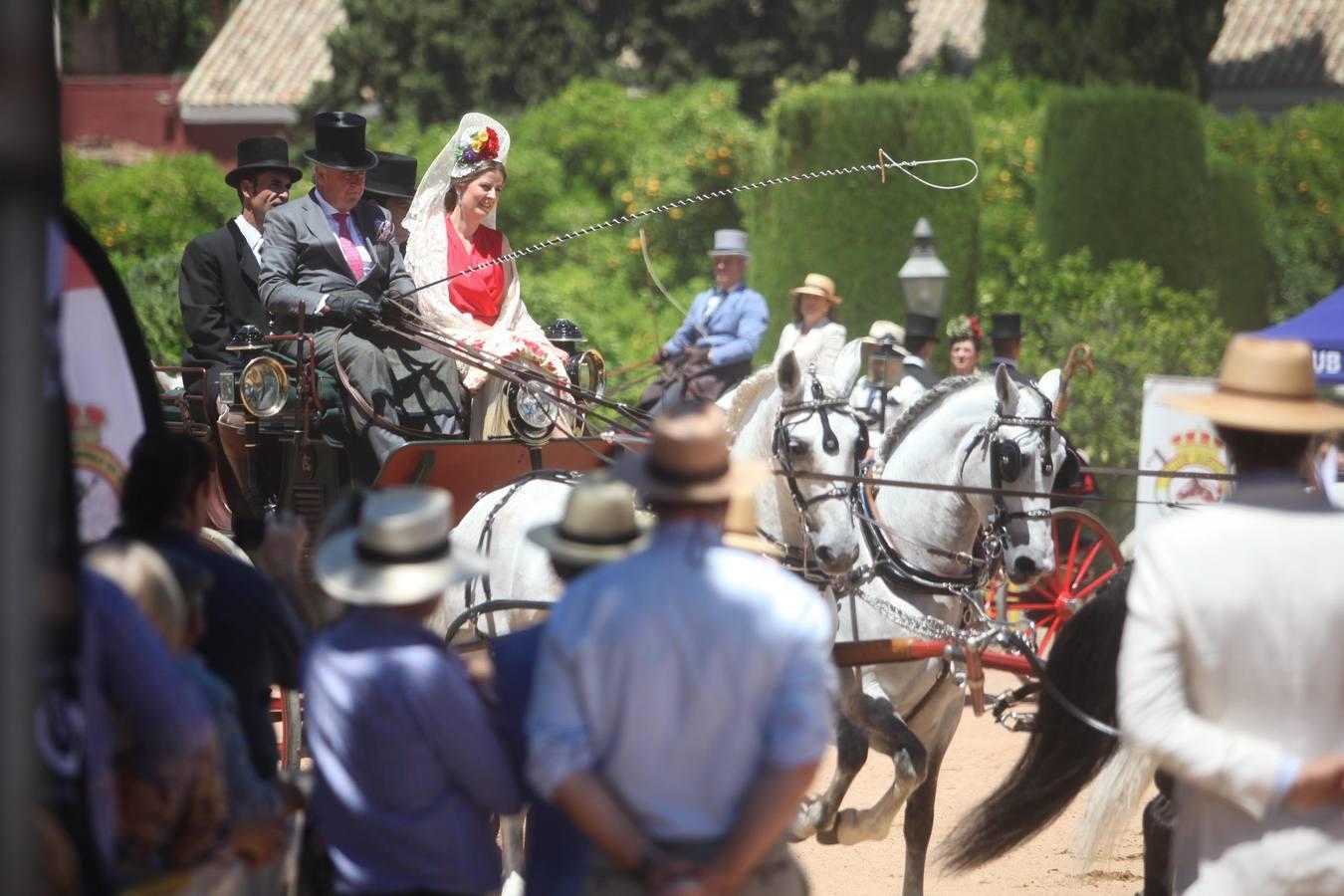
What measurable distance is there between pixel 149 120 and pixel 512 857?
30868 millimetres

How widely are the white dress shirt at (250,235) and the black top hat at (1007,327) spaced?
210 inches

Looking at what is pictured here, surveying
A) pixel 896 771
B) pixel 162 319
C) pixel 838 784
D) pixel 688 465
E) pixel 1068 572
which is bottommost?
pixel 1068 572

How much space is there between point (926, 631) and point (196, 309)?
344 centimetres

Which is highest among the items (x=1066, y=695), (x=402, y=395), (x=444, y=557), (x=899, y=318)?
(x=444, y=557)

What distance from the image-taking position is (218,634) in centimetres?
369

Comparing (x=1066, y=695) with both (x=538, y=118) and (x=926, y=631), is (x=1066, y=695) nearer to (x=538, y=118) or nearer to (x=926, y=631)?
(x=926, y=631)

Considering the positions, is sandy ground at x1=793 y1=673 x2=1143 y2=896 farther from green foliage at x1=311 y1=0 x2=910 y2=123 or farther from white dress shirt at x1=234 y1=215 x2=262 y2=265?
green foliage at x1=311 y1=0 x2=910 y2=123

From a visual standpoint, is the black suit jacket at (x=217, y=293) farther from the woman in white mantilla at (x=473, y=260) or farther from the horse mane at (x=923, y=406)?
the horse mane at (x=923, y=406)

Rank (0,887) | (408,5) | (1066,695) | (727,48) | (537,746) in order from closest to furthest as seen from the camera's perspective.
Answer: (0,887) → (537,746) → (1066,695) → (408,5) → (727,48)

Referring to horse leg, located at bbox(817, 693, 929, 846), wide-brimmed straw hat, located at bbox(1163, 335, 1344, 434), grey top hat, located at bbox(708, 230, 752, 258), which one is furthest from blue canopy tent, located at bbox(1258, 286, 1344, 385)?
wide-brimmed straw hat, located at bbox(1163, 335, 1344, 434)

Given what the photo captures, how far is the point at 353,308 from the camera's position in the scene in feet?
20.3

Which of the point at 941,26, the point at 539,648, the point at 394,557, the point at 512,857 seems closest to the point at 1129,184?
the point at 512,857

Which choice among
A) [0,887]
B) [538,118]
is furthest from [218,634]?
[538,118]

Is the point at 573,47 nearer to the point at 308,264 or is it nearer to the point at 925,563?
the point at 308,264
